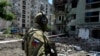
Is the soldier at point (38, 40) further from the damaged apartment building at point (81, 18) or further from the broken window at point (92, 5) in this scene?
the broken window at point (92, 5)

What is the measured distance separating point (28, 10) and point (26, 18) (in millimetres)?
3935

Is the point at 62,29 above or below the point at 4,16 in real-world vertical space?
below

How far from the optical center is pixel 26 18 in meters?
76.0

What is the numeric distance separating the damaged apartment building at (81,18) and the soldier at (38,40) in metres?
31.4

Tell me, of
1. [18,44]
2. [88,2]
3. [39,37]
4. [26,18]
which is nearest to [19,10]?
[26,18]

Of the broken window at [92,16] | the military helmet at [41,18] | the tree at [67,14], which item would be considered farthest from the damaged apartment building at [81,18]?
the military helmet at [41,18]

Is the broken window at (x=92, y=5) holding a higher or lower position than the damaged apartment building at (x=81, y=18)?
higher

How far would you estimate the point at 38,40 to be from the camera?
7.36ft

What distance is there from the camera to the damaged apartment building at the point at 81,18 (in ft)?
112

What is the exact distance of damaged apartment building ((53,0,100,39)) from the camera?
112 feet

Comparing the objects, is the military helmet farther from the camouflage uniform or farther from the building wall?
the building wall

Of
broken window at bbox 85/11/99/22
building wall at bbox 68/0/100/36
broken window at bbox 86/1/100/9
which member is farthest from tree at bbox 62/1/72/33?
broken window at bbox 86/1/100/9

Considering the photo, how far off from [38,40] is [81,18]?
35.3m

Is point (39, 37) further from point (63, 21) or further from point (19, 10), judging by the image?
point (19, 10)
